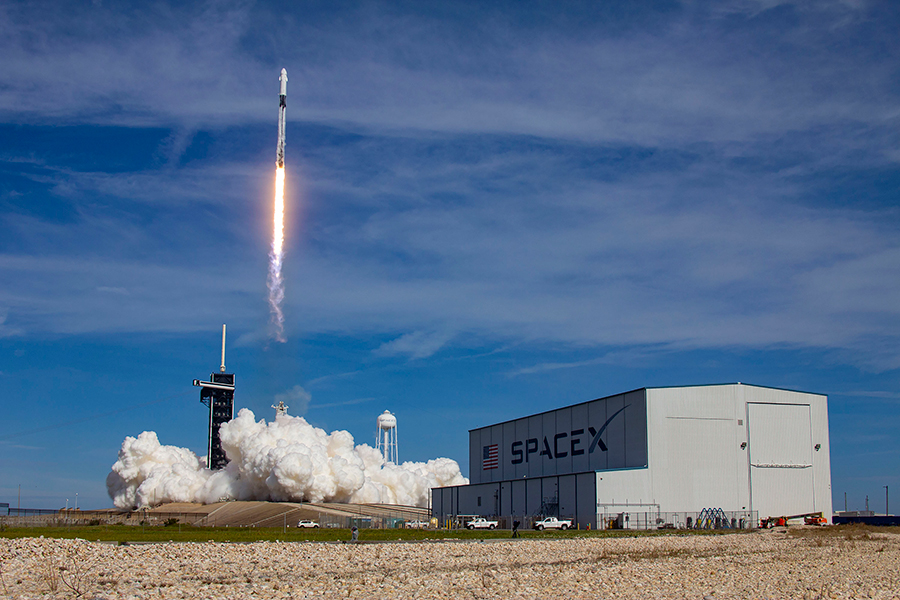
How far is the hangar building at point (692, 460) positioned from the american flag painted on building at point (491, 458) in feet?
53.1

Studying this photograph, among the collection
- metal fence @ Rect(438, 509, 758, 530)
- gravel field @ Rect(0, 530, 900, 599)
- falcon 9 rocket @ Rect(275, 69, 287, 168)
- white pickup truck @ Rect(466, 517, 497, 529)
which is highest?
falcon 9 rocket @ Rect(275, 69, 287, 168)

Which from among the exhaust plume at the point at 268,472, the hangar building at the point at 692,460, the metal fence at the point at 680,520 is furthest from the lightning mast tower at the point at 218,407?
the metal fence at the point at 680,520

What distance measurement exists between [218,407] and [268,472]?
19876mm

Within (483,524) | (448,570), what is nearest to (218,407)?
(483,524)

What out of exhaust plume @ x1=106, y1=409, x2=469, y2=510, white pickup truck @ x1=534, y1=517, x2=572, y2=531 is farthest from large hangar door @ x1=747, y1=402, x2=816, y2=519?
exhaust plume @ x1=106, y1=409, x2=469, y2=510

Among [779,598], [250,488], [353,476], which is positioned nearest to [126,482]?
[250,488]

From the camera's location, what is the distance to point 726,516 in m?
65.0

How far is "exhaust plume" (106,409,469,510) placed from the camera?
102 metres

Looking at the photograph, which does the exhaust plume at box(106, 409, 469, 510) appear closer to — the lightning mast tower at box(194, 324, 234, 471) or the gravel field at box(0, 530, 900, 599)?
the lightning mast tower at box(194, 324, 234, 471)

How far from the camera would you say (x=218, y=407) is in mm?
119375

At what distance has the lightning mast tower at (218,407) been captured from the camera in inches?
4663

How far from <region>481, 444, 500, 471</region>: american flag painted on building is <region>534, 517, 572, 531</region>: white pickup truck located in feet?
97.0

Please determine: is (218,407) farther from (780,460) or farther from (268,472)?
(780,460)

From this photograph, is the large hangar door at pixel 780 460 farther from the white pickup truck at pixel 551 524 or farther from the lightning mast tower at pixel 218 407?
the lightning mast tower at pixel 218 407
